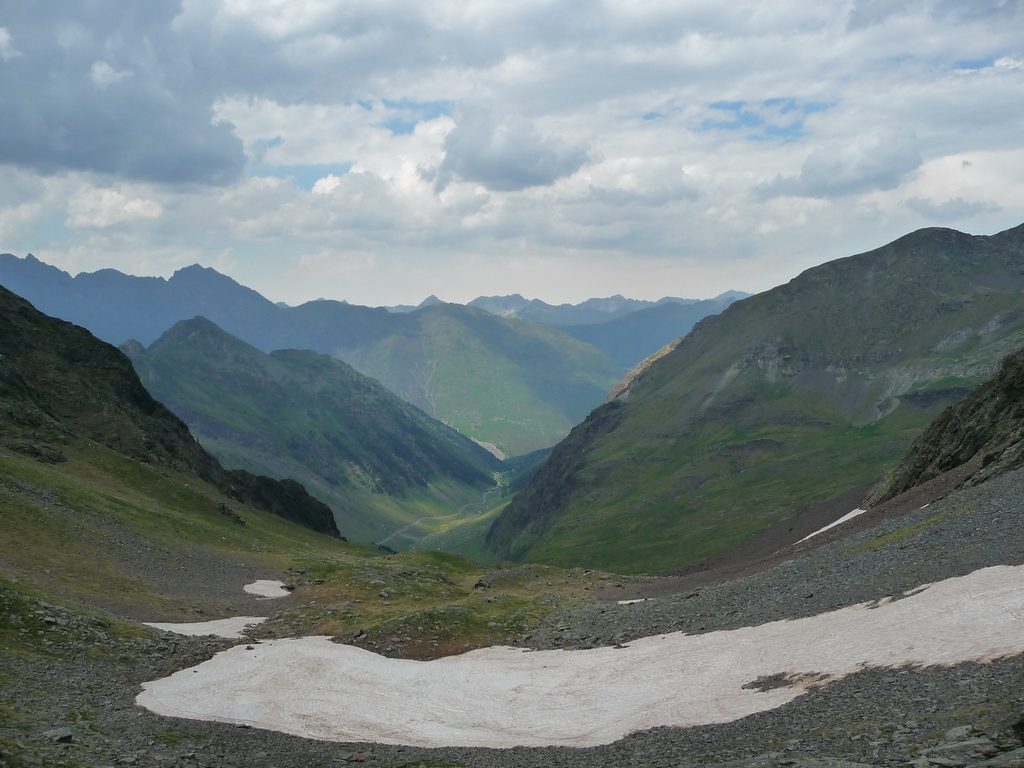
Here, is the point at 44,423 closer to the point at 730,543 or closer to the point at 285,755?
the point at 285,755

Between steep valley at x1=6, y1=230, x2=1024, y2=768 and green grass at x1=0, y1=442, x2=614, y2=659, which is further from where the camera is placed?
green grass at x1=0, y1=442, x2=614, y2=659

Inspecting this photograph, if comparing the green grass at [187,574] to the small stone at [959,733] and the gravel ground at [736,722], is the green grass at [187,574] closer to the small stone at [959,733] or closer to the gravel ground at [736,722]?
the gravel ground at [736,722]

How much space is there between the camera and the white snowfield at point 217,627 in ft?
197

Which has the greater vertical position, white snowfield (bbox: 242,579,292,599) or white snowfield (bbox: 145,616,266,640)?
white snowfield (bbox: 145,616,266,640)

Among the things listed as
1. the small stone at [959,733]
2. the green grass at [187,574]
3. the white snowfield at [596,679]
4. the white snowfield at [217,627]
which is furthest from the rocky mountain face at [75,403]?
the small stone at [959,733]

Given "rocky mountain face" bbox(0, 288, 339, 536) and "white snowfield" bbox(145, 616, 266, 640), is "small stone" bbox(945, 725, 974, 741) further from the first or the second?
"rocky mountain face" bbox(0, 288, 339, 536)

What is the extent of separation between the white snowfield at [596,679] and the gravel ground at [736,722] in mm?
1656

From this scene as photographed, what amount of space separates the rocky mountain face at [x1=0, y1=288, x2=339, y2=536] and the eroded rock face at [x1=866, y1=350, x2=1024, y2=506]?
107735 millimetres

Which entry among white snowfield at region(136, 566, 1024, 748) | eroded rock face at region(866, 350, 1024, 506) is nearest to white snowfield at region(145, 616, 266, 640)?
white snowfield at region(136, 566, 1024, 748)

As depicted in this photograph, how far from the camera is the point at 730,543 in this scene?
7682 inches

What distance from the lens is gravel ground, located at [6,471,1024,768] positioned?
88.6 ft

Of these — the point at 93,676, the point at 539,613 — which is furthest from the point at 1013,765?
the point at 539,613

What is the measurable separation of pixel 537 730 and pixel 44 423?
10253cm

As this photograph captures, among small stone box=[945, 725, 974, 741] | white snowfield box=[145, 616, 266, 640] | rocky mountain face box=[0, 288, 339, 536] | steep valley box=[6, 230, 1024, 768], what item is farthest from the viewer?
rocky mountain face box=[0, 288, 339, 536]
